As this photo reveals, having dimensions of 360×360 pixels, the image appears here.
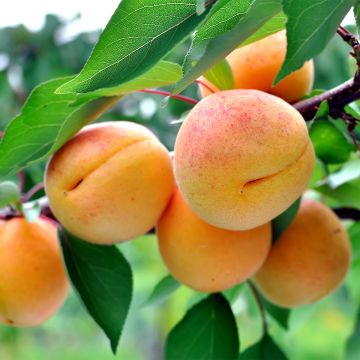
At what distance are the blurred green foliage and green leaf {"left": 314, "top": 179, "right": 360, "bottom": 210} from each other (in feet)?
0.09

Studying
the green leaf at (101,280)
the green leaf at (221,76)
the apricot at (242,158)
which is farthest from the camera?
the green leaf at (101,280)

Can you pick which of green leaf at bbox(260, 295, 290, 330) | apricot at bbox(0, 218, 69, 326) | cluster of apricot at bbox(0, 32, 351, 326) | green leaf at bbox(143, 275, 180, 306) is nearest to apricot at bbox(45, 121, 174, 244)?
cluster of apricot at bbox(0, 32, 351, 326)

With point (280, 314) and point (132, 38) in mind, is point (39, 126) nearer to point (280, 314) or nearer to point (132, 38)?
point (132, 38)

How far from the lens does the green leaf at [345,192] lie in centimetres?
105

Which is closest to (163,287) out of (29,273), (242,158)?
(29,273)

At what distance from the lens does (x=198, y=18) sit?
1.98 ft

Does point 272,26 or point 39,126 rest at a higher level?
point 272,26

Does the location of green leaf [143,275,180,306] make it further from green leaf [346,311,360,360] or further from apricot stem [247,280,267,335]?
green leaf [346,311,360,360]

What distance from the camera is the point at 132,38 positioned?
0.61m

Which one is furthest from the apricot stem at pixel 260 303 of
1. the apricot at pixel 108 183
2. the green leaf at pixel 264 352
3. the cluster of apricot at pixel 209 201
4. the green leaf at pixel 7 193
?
the green leaf at pixel 7 193

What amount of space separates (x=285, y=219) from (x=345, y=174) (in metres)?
0.17

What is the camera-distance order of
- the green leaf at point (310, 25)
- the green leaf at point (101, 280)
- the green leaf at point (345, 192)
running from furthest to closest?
the green leaf at point (345, 192) → the green leaf at point (101, 280) → the green leaf at point (310, 25)

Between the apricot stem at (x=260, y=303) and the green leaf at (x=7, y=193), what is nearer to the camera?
the green leaf at (x=7, y=193)

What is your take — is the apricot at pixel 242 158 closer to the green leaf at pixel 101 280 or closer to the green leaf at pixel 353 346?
the green leaf at pixel 101 280
